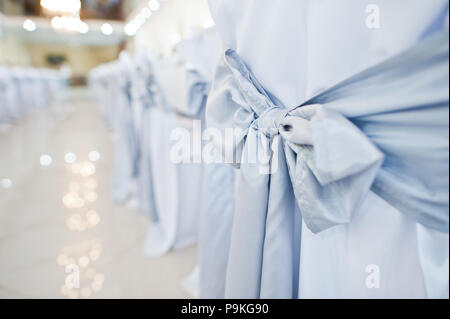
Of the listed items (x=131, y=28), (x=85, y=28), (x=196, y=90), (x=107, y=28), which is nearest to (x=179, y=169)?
(x=196, y=90)

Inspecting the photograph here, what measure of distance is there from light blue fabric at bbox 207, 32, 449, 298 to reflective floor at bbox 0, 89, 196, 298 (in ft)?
2.43

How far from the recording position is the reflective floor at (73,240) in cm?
108

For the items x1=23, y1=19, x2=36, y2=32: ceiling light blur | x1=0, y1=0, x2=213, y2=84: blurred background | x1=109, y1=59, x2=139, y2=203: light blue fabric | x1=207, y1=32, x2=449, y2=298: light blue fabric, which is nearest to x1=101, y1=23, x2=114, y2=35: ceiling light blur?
x1=0, y1=0, x2=213, y2=84: blurred background

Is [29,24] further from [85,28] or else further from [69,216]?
[69,216]

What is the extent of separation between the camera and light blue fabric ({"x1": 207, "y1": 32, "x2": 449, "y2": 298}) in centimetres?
31

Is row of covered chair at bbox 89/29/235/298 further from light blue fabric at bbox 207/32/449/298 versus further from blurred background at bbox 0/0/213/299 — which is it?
light blue fabric at bbox 207/32/449/298

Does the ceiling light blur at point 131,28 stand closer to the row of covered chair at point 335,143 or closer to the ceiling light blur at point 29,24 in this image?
the ceiling light blur at point 29,24

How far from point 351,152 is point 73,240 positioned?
1.44 metres

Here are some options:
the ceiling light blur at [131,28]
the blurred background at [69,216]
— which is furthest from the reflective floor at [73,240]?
the ceiling light blur at [131,28]

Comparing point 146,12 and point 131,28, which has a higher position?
point 131,28

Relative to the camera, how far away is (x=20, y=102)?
513 cm

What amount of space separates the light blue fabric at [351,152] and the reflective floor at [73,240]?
742 mm

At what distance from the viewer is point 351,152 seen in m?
0.33

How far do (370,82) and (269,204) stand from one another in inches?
9.4
